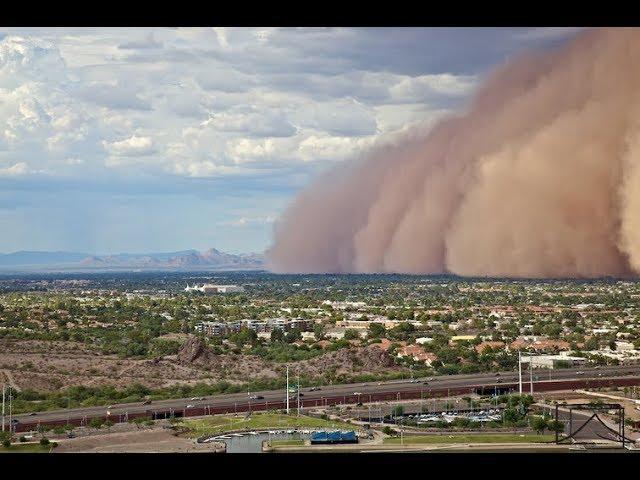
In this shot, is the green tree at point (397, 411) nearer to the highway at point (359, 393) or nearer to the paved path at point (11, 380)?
the highway at point (359, 393)

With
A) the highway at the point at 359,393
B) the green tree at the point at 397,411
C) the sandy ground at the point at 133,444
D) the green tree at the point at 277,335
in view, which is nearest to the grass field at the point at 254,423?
the sandy ground at the point at 133,444

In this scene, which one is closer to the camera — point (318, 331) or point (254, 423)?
point (254, 423)

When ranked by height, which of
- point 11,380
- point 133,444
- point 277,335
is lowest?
point 133,444

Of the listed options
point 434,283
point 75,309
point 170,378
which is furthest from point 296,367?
point 434,283

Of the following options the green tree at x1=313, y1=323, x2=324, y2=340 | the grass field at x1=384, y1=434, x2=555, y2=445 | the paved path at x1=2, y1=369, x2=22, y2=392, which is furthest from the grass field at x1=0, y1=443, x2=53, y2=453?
the green tree at x1=313, y1=323, x2=324, y2=340

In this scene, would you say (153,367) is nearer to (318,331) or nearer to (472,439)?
(318,331)

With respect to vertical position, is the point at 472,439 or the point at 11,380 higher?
the point at 11,380

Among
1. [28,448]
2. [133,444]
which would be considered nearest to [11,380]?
[133,444]
